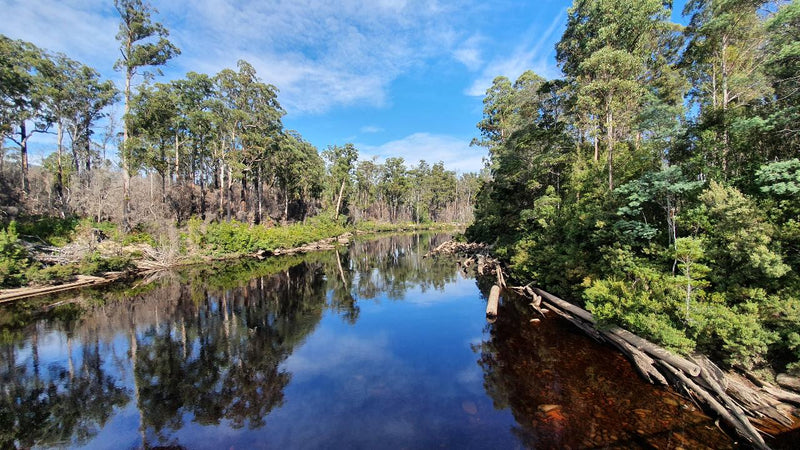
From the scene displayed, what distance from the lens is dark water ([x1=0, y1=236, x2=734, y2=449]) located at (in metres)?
5.77

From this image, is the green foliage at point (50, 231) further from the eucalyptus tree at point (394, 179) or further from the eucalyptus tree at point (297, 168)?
the eucalyptus tree at point (394, 179)

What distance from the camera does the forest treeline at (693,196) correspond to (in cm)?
630

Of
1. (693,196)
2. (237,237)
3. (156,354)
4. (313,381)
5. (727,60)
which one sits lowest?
(313,381)

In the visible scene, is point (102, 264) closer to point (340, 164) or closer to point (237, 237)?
point (237, 237)

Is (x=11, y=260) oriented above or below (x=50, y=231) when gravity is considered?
below

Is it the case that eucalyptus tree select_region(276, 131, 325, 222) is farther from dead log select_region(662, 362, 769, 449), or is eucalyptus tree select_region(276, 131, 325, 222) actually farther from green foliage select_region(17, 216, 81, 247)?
dead log select_region(662, 362, 769, 449)

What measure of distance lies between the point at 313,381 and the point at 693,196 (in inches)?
443

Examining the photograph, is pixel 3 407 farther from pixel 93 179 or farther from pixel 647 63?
pixel 93 179

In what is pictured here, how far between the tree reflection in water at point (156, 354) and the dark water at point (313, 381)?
0.14 feet

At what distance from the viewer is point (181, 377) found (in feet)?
25.7

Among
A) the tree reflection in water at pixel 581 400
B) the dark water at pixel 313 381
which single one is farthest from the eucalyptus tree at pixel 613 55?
the dark water at pixel 313 381

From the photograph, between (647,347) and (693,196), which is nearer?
(647,347)

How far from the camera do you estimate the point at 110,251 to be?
60.4 feet

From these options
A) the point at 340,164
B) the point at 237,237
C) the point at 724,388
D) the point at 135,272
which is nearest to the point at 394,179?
the point at 340,164
